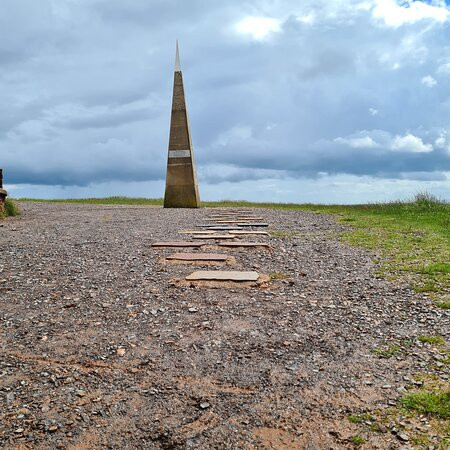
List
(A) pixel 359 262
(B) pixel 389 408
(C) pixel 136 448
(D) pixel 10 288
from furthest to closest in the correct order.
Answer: (A) pixel 359 262, (D) pixel 10 288, (B) pixel 389 408, (C) pixel 136 448

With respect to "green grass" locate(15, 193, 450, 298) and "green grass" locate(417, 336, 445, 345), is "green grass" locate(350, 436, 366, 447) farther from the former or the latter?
"green grass" locate(15, 193, 450, 298)

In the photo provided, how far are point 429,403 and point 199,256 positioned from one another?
4.06 m

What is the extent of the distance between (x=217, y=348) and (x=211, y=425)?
3.06ft

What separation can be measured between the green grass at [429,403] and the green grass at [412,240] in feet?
6.33

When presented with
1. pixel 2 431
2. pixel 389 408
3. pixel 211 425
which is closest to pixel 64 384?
pixel 2 431

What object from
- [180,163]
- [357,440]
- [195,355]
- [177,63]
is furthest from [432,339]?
[177,63]

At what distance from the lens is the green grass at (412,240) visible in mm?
5492

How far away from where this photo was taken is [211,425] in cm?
245

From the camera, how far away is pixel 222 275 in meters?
5.32

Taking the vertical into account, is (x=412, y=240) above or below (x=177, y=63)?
below

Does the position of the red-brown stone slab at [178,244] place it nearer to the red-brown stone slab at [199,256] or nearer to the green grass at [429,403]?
the red-brown stone slab at [199,256]

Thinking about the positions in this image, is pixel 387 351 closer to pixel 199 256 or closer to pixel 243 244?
pixel 199 256

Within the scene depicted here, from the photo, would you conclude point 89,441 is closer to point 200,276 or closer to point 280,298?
point 280,298

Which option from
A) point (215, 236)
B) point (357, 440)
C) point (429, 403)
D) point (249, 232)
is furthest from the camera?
point (249, 232)
